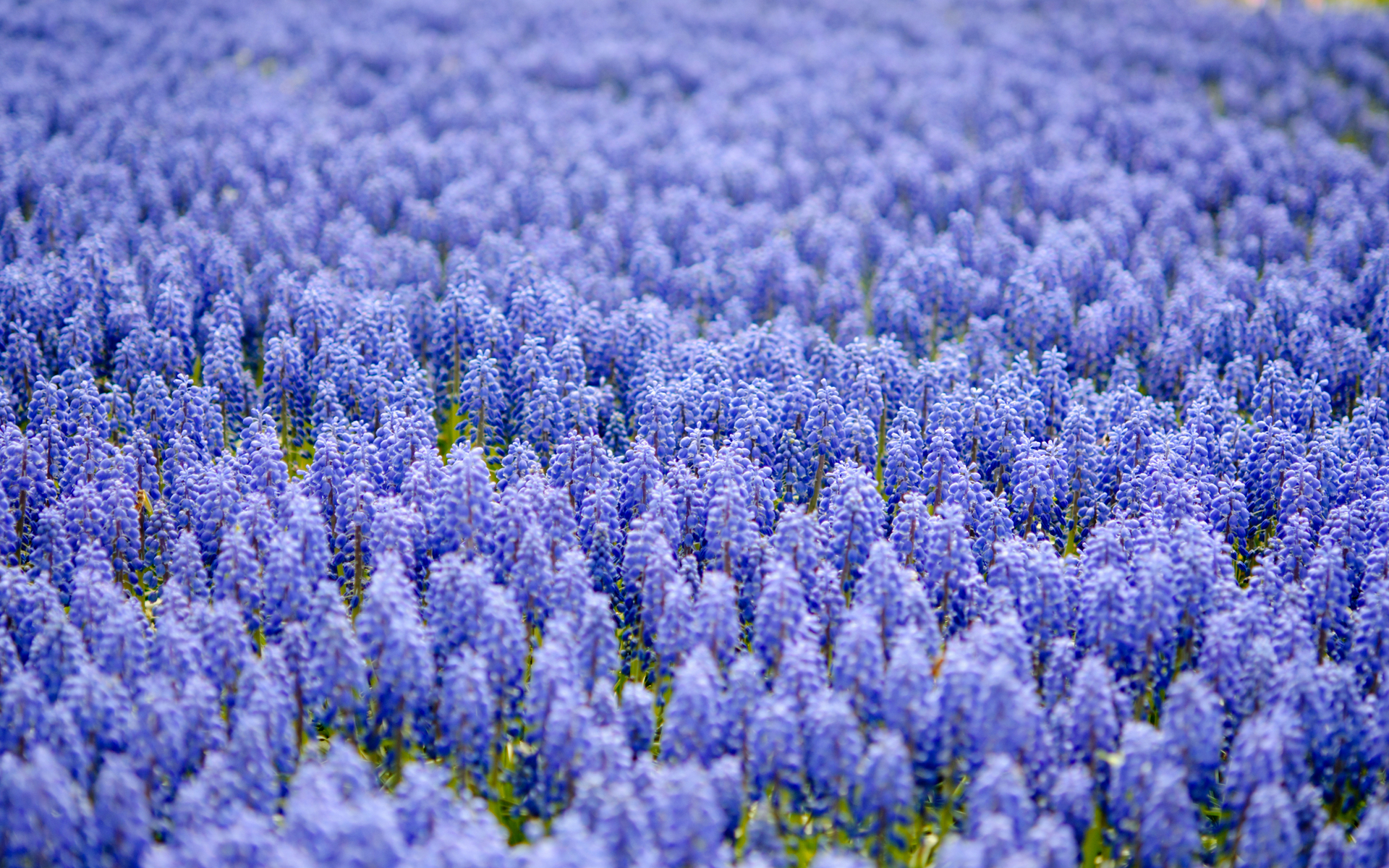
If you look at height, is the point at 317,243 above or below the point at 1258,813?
above

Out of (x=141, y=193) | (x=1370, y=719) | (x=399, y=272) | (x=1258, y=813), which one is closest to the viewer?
(x=1258, y=813)

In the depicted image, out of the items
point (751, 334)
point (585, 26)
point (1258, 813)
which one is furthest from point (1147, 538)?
point (585, 26)

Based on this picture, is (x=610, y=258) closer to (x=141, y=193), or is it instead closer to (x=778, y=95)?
(x=141, y=193)

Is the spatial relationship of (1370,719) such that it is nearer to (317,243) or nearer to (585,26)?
(317,243)

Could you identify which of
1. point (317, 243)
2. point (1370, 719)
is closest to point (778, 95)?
point (317, 243)

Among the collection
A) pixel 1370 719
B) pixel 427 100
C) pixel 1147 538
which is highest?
pixel 427 100

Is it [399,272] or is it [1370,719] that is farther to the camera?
[399,272]

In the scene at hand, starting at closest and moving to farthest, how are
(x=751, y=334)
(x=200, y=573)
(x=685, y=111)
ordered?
(x=200, y=573)
(x=751, y=334)
(x=685, y=111)
